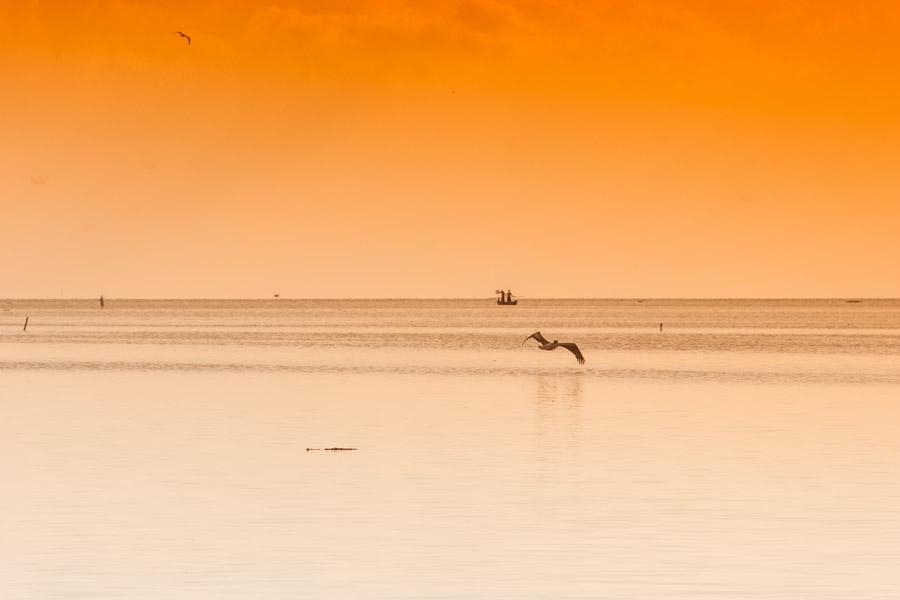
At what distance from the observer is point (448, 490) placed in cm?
2689

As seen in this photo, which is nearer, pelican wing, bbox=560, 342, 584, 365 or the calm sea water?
the calm sea water

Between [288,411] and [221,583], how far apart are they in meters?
24.9

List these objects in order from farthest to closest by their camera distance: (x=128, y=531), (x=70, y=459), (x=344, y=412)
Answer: (x=344, y=412), (x=70, y=459), (x=128, y=531)

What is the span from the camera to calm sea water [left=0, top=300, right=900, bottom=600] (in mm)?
19656

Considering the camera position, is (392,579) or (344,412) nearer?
(392,579)

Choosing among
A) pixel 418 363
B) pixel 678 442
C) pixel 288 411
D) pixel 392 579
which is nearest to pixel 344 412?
pixel 288 411

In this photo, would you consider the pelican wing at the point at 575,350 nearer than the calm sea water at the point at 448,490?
No

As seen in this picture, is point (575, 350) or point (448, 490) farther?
point (575, 350)

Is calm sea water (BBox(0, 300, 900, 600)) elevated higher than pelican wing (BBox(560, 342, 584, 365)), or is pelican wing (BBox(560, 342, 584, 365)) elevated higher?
pelican wing (BBox(560, 342, 584, 365))

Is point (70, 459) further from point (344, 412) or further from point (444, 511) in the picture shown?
point (344, 412)

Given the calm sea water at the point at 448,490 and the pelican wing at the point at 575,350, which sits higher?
the pelican wing at the point at 575,350

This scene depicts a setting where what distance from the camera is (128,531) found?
22.6 meters

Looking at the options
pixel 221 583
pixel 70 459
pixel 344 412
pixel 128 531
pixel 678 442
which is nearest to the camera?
pixel 221 583

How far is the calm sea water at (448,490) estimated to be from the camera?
1966 cm
